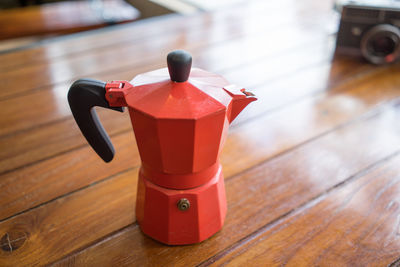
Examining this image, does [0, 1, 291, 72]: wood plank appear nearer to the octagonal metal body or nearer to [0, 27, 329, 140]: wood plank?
[0, 27, 329, 140]: wood plank

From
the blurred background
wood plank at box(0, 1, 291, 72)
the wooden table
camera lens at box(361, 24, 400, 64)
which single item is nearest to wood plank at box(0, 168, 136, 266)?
the wooden table

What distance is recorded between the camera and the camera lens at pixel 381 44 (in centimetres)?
79

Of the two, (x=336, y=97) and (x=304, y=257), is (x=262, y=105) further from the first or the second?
(x=304, y=257)

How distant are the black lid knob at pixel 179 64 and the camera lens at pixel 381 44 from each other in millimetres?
626

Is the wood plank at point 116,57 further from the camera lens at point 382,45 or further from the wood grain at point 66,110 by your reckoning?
the camera lens at point 382,45

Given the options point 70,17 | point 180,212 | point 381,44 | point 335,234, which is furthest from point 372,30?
point 70,17

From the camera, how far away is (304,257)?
0.43 meters

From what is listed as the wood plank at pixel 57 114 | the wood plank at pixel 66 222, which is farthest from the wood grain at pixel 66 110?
the wood plank at pixel 66 222

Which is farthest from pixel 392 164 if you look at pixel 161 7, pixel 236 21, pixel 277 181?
pixel 161 7

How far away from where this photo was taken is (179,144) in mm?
356

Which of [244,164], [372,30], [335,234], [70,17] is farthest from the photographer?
[70,17]

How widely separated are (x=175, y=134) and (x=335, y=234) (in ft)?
0.84

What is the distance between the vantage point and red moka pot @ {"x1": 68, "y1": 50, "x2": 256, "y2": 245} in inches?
13.6

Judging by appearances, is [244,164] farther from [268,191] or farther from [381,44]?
[381,44]
